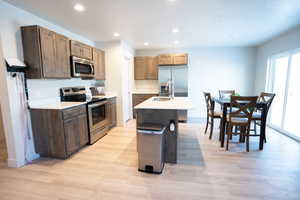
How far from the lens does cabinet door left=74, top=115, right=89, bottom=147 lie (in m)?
2.76

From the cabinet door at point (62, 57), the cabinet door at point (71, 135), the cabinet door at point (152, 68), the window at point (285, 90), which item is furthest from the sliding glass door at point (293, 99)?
the cabinet door at point (62, 57)

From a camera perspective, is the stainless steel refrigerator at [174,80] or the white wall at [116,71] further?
the stainless steel refrigerator at [174,80]

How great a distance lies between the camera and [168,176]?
204 cm

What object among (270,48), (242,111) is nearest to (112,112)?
(242,111)

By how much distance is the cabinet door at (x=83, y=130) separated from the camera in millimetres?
2756

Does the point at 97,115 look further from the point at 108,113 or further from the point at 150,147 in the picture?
the point at 150,147

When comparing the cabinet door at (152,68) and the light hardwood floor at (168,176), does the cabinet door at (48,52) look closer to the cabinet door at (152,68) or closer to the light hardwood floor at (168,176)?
the light hardwood floor at (168,176)

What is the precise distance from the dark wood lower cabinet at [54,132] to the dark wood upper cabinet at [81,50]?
4.24ft

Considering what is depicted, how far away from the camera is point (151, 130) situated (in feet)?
6.56

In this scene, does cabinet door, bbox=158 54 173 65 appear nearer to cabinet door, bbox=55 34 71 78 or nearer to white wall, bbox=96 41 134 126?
white wall, bbox=96 41 134 126

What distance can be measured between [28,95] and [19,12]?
52.9 inches

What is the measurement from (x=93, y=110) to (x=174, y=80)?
9.14ft

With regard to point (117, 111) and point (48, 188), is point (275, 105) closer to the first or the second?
point (117, 111)

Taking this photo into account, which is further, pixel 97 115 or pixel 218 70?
pixel 218 70
